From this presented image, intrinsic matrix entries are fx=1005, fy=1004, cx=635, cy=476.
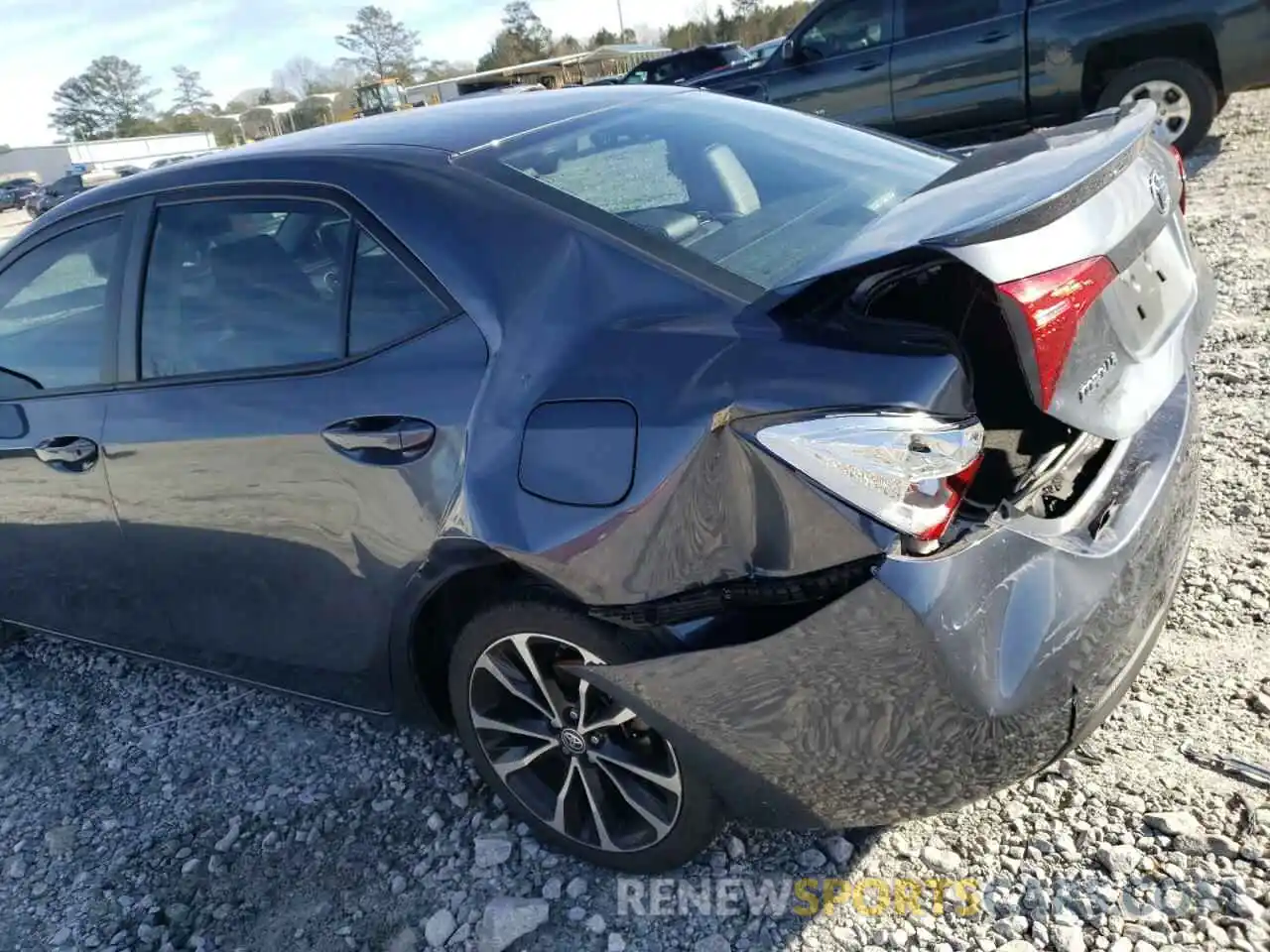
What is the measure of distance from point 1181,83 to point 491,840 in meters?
7.95

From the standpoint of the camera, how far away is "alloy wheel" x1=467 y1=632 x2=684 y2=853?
7.09 feet

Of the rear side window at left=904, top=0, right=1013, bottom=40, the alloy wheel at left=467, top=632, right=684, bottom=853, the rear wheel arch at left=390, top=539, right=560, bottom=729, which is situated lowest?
the alloy wheel at left=467, top=632, right=684, bottom=853

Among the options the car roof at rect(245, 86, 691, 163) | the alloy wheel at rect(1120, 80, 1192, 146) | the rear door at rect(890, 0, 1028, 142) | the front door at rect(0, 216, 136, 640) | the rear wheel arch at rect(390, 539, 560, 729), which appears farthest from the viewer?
the rear door at rect(890, 0, 1028, 142)

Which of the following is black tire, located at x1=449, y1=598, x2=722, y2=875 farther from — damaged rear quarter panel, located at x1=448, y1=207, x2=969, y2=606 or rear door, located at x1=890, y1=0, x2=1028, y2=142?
rear door, located at x1=890, y1=0, x2=1028, y2=142

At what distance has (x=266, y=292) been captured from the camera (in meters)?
2.54

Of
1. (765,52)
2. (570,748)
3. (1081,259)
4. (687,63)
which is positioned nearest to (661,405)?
(1081,259)

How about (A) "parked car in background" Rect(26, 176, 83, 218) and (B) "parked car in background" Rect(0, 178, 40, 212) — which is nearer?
(A) "parked car in background" Rect(26, 176, 83, 218)

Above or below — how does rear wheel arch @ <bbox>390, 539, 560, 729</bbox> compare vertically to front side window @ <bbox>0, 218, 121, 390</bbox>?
below

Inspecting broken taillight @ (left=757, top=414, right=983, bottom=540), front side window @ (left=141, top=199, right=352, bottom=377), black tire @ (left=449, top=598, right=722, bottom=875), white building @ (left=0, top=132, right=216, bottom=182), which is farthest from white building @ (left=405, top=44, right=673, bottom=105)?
broken taillight @ (left=757, top=414, right=983, bottom=540)

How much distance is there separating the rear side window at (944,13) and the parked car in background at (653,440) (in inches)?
252

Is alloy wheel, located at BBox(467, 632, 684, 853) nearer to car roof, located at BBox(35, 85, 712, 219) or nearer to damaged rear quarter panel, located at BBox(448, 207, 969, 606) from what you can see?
damaged rear quarter panel, located at BBox(448, 207, 969, 606)

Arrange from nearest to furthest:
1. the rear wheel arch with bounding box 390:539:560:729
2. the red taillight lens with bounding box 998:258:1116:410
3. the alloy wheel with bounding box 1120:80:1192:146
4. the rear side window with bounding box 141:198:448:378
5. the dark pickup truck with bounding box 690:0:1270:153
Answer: the red taillight lens with bounding box 998:258:1116:410
the rear wheel arch with bounding box 390:539:560:729
the rear side window with bounding box 141:198:448:378
the dark pickup truck with bounding box 690:0:1270:153
the alloy wheel with bounding box 1120:80:1192:146

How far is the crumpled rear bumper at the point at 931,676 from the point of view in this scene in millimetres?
1686

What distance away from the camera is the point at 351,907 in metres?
Answer: 2.36
